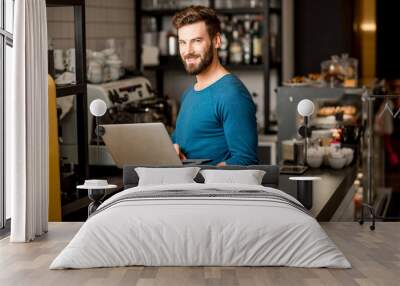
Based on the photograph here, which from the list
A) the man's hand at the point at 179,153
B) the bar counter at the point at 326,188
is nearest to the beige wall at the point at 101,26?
the man's hand at the point at 179,153

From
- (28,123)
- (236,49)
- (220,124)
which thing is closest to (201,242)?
(220,124)

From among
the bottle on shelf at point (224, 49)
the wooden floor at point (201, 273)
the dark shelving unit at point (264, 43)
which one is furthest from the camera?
the bottle on shelf at point (224, 49)

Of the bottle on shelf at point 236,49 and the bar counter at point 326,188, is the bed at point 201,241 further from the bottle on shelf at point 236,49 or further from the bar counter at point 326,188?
the bottle on shelf at point 236,49

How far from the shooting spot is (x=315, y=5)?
1081 centimetres

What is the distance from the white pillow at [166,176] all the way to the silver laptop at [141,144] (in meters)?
0.33

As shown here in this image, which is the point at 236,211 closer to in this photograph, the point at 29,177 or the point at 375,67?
the point at 29,177

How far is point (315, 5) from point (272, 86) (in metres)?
1.06

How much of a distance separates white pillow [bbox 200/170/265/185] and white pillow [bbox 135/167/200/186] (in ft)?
0.35

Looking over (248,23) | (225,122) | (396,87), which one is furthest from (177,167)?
(396,87)

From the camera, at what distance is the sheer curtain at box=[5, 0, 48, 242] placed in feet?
20.2

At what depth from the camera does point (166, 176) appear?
248 inches

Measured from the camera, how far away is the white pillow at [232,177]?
6.20m

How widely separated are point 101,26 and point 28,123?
329 centimetres

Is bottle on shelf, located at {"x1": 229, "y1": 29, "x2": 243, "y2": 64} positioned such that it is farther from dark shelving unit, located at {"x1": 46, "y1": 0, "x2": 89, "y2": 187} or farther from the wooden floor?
the wooden floor
